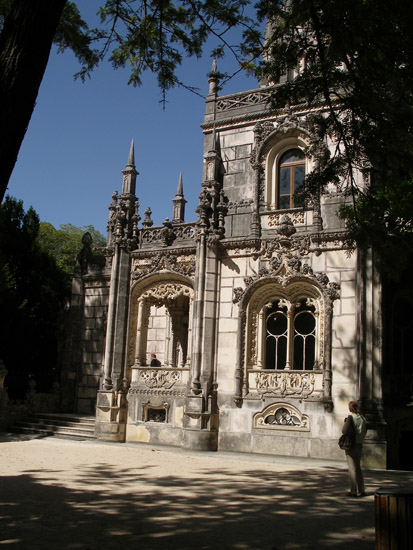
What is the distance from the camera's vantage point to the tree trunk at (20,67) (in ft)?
17.1

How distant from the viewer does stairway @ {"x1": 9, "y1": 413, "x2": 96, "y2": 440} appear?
19516mm

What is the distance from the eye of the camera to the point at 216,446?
1773 cm

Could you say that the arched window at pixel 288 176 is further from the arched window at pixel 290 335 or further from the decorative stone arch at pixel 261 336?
the arched window at pixel 290 335

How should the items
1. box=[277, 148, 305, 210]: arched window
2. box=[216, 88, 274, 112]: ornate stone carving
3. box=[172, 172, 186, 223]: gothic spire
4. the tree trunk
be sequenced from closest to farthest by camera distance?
the tree trunk < box=[277, 148, 305, 210]: arched window < box=[216, 88, 274, 112]: ornate stone carving < box=[172, 172, 186, 223]: gothic spire

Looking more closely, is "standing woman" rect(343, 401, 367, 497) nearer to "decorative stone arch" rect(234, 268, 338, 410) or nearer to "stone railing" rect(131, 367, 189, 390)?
"decorative stone arch" rect(234, 268, 338, 410)

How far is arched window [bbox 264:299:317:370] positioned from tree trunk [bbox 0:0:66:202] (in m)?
13.1

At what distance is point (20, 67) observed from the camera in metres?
5.29

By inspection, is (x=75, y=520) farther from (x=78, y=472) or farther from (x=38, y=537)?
(x=78, y=472)

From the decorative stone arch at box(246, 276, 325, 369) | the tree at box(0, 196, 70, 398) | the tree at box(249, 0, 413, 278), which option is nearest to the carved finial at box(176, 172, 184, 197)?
the tree at box(0, 196, 70, 398)

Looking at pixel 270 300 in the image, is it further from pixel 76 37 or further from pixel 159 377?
pixel 76 37

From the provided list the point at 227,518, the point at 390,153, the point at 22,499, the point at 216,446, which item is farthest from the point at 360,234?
the point at 216,446

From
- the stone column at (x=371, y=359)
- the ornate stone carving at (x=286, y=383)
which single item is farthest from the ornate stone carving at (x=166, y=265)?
the stone column at (x=371, y=359)

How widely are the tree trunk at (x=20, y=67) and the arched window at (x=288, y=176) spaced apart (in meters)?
14.0

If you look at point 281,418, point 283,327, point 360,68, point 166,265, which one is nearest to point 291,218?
point 283,327
